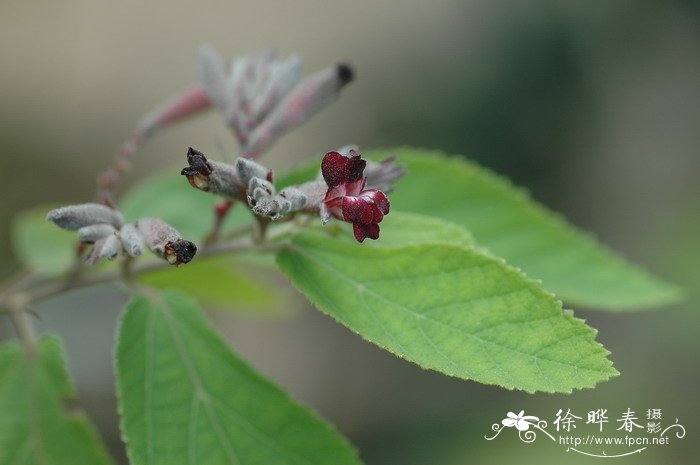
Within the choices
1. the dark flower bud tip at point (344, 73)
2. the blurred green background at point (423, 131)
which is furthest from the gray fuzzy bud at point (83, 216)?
the blurred green background at point (423, 131)

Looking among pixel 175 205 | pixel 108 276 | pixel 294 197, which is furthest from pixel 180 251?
pixel 175 205

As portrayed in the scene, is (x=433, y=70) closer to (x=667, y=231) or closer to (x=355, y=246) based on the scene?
(x=667, y=231)

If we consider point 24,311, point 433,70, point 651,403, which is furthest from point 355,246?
point 433,70

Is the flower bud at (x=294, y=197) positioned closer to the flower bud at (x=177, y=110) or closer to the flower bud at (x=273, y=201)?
the flower bud at (x=273, y=201)

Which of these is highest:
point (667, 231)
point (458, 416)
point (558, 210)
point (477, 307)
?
point (558, 210)

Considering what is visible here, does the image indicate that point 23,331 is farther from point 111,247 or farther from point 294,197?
point 294,197

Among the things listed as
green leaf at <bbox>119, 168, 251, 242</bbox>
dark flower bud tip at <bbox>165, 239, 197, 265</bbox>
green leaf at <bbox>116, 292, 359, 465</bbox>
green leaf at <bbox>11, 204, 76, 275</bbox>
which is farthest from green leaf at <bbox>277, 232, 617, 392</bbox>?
green leaf at <bbox>11, 204, 76, 275</bbox>

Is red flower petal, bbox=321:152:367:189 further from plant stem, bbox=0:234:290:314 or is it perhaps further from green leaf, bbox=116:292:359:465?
green leaf, bbox=116:292:359:465
